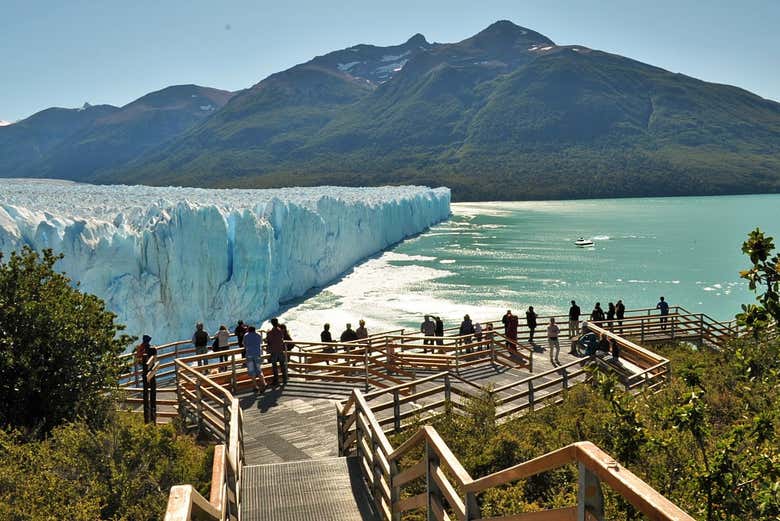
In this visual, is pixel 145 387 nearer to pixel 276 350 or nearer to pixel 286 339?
pixel 276 350

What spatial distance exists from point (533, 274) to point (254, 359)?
31012 mm

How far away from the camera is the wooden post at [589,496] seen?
89.8 inches

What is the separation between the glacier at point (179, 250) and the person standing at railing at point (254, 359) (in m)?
8.54

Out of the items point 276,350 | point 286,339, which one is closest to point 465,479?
point 276,350

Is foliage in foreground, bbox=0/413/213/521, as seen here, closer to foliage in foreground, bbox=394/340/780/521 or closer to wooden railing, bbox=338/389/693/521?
wooden railing, bbox=338/389/693/521

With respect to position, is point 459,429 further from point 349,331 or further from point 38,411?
point 349,331

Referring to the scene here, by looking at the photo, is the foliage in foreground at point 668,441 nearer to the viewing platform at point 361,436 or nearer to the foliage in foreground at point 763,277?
the foliage in foreground at point 763,277

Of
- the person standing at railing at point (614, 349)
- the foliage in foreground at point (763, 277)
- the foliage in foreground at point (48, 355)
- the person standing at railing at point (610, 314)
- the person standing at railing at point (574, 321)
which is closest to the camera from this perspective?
the foliage in foreground at point (763, 277)

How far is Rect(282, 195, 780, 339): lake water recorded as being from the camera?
29.2 metres

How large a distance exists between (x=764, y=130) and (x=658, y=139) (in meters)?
32.5

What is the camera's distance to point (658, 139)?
158875 millimetres

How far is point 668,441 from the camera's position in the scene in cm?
396

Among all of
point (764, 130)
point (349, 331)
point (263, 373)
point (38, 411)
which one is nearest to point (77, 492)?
point (38, 411)

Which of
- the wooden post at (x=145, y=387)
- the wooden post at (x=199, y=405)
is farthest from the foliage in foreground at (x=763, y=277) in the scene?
the wooden post at (x=199, y=405)
